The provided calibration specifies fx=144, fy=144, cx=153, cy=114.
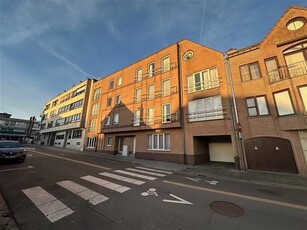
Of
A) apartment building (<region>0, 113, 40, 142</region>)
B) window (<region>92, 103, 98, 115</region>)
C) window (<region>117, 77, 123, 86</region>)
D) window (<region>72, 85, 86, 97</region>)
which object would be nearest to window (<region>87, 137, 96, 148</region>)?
window (<region>92, 103, 98, 115</region>)

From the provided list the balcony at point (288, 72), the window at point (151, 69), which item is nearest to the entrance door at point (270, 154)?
the balcony at point (288, 72)

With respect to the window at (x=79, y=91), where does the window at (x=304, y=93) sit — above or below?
below

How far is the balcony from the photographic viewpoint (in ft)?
36.7

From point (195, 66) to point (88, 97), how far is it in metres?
25.8

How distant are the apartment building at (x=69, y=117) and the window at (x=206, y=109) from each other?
77.2 ft

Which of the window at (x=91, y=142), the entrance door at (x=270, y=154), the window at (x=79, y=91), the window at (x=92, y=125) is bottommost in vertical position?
the entrance door at (x=270, y=154)

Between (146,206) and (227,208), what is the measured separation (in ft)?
8.98

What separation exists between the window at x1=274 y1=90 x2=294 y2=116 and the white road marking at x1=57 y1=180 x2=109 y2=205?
1372cm

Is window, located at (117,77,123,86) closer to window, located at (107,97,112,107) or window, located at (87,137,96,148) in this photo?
window, located at (107,97,112,107)

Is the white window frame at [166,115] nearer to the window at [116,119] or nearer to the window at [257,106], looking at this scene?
the window at [257,106]

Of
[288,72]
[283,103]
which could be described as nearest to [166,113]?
[283,103]

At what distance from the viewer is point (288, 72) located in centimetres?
1154

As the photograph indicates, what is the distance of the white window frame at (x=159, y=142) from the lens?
1672cm

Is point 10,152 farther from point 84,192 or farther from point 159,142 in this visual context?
point 159,142
